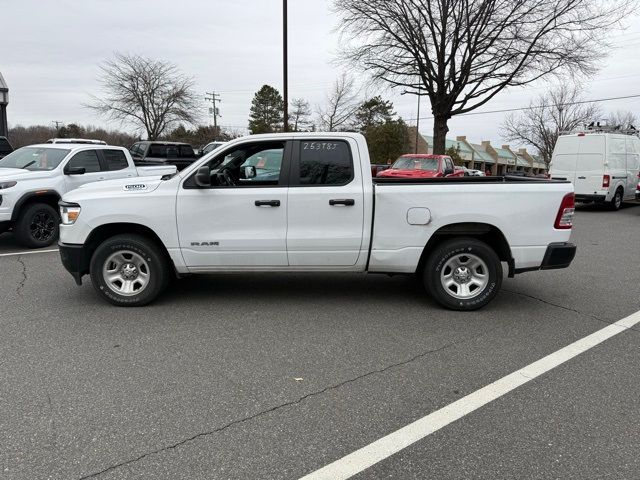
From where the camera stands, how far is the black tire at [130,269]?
4.96 metres

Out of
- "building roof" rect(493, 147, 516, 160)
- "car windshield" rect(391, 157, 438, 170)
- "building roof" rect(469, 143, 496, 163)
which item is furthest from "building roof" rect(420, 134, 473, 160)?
"car windshield" rect(391, 157, 438, 170)

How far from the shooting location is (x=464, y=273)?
5.13 metres

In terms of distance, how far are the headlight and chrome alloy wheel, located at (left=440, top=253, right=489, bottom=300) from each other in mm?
3912

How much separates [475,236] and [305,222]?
1.89 metres

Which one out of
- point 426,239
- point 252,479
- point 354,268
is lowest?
point 252,479

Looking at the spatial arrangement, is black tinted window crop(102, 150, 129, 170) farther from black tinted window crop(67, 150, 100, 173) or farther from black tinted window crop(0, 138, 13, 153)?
black tinted window crop(0, 138, 13, 153)

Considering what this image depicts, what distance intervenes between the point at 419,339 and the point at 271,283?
7.81 feet

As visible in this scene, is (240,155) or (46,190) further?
(46,190)

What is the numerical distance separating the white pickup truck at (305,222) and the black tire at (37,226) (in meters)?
3.65

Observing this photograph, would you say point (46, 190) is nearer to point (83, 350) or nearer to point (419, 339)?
point (83, 350)

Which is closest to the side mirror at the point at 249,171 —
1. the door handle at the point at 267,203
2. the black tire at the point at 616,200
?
the door handle at the point at 267,203

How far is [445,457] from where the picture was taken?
2631 mm

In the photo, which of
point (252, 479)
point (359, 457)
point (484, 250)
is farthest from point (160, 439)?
point (484, 250)

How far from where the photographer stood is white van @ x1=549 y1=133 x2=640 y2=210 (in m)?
15.1
